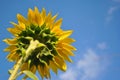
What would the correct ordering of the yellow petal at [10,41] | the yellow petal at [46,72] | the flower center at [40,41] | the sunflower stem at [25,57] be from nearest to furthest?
the sunflower stem at [25,57] → the flower center at [40,41] → the yellow petal at [46,72] → the yellow petal at [10,41]

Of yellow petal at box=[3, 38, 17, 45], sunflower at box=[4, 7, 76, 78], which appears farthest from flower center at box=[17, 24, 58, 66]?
yellow petal at box=[3, 38, 17, 45]

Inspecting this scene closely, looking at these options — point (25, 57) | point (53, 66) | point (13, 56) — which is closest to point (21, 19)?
point (13, 56)

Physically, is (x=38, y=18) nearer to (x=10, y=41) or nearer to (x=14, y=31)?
(x=14, y=31)

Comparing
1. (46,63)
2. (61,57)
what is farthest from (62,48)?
(46,63)

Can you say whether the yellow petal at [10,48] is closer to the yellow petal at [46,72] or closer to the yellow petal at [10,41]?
the yellow petal at [10,41]

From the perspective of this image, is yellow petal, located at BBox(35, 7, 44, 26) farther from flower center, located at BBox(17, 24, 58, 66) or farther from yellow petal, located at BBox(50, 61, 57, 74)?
yellow petal, located at BBox(50, 61, 57, 74)

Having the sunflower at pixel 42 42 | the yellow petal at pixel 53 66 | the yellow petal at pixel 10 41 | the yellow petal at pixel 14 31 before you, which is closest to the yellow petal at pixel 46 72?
the sunflower at pixel 42 42

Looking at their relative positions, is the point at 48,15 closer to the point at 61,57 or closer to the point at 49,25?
the point at 49,25
